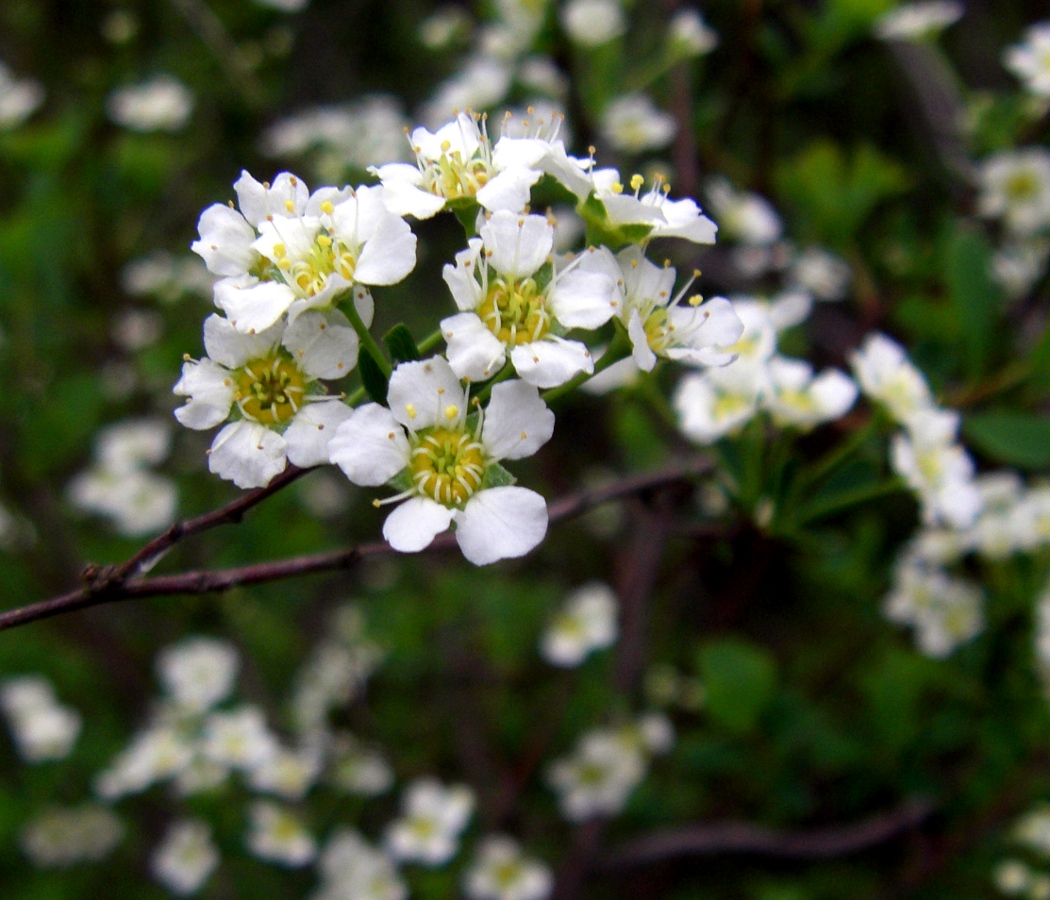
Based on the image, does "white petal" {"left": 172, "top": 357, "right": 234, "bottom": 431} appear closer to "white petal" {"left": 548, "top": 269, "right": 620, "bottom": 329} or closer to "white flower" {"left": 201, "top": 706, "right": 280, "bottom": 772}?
"white petal" {"left": 548, "top": 269, "right": 620, "bottom": 329}

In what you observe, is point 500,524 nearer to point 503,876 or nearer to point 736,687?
point 736,687

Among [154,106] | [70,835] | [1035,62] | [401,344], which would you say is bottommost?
[401,344]

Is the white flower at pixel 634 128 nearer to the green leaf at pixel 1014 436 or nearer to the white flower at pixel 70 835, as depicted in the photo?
the green leaf at pixel 1014 436

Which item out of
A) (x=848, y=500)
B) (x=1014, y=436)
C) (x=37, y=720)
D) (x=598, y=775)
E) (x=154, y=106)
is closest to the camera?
(x=848, y=500)

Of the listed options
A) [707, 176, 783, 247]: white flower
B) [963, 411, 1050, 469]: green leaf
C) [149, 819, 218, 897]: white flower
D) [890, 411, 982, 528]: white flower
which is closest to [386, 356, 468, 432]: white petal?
[890, 411, 982, 528]: white flower

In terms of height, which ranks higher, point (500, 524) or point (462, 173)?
point (462, 173)

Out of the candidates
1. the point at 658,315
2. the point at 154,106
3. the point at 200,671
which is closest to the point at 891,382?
the point at 658,315

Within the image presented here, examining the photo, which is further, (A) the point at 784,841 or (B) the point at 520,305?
(A) the point at 784,841
